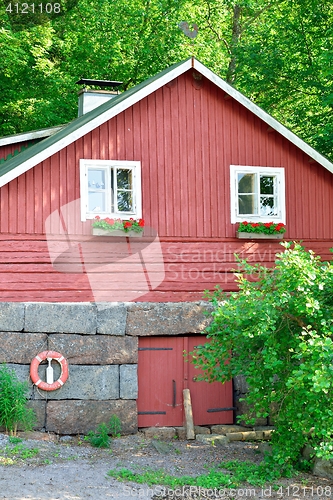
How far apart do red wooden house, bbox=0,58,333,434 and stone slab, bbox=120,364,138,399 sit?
0.60 meters

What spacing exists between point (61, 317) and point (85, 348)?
2.22 ft

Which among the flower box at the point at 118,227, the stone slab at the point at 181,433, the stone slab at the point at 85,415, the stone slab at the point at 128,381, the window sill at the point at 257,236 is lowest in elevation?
the stone slab at the point at 181,433

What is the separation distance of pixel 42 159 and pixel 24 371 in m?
3.52

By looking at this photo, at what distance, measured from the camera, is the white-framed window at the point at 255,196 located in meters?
13.9

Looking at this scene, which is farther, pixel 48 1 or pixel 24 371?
pixel 48 1

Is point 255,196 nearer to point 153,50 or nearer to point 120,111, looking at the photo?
point 120,111

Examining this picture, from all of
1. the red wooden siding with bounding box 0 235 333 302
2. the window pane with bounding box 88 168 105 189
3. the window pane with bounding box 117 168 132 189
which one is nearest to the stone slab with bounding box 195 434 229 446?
the red wooden siding with bounding box 0 235 333 302

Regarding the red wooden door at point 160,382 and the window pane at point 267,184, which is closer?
the red wooden door at point 160,382

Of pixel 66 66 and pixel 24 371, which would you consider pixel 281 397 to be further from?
pixel 66 66

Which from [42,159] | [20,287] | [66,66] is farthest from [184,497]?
[66,66]

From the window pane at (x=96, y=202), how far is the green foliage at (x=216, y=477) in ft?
14.7

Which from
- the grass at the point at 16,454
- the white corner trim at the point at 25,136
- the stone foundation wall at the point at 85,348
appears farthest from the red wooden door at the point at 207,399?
the white corner trim at the point at 25,136

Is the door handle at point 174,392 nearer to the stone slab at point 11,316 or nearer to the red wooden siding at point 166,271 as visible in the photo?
the red wooden siding at point 166,271

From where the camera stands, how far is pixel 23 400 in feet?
39.5
